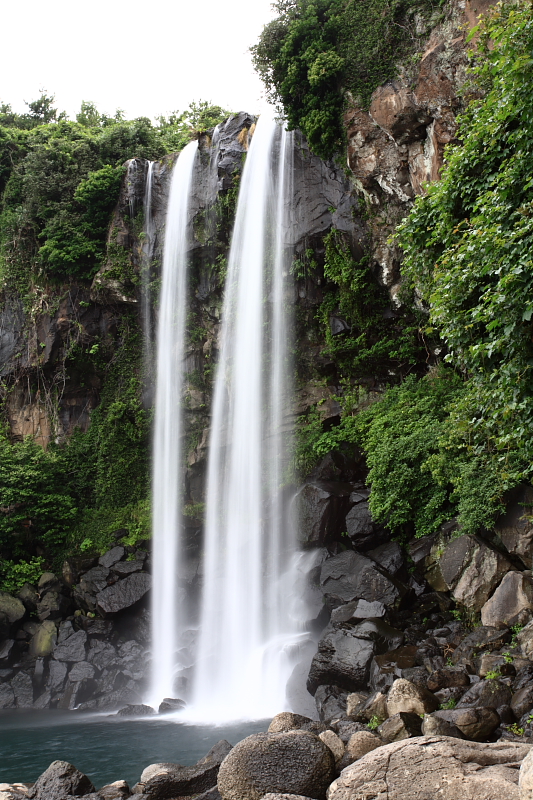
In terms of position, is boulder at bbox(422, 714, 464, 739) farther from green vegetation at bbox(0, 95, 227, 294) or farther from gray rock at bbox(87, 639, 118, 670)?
green vegetation at bbox(0, 95, 227, 294)

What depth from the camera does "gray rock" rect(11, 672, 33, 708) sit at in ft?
47.8

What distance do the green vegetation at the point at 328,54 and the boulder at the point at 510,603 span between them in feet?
39.7

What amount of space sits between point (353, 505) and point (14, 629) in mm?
10714

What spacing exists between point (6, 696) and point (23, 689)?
43cm

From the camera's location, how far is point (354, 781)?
5090mm

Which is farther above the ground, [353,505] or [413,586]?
[353,505]

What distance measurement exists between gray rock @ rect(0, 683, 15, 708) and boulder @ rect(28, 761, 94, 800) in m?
7.86

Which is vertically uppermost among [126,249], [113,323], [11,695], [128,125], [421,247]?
[128,125]

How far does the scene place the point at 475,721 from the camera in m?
6.64

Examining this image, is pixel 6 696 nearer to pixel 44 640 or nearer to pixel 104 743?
pixel 44 640

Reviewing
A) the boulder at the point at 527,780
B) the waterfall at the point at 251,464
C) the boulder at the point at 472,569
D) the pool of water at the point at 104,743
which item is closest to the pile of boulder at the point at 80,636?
the pool of water at the point at 104,743

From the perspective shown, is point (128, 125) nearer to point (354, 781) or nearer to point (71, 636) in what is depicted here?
point (71, 636)

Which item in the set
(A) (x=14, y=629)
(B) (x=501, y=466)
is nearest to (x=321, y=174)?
(B) (x=501, y=466)

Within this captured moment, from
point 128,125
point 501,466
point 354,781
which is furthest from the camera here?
point 128,125
